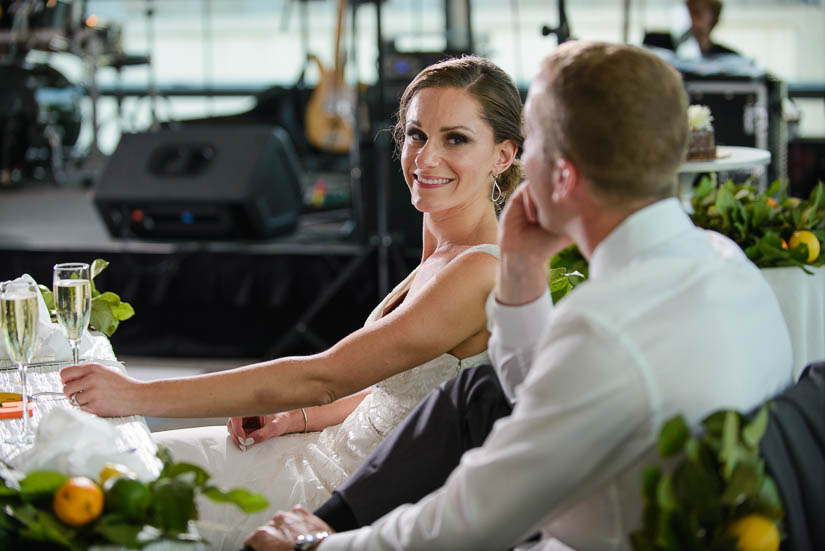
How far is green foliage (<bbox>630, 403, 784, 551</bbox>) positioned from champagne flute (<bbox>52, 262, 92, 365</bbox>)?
100 cm

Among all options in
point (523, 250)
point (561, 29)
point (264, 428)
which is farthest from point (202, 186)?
point (523, 250)

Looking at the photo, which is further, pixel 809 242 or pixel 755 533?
pixel 809 242

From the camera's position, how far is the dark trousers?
1.47 m

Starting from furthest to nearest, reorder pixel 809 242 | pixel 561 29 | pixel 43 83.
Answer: pixel 43 83 < pixel 561 29 < pixel 809 242

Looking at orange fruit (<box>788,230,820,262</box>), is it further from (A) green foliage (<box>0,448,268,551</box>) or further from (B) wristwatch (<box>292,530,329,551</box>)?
(A) green foliage (<box>0,448,268,551</box>)

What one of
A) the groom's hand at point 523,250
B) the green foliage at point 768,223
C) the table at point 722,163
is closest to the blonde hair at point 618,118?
the groom's hand at point 523,250

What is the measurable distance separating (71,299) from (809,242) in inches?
75.8

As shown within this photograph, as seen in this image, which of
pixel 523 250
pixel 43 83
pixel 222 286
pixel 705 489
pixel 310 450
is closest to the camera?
pixel 705 489

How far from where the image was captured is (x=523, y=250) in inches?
53.5

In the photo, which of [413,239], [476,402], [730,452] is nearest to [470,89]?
[476,402]

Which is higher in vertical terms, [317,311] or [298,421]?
[298,421]

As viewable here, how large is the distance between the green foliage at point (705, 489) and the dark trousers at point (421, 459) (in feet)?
1.42

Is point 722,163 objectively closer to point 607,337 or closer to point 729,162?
point 729,162

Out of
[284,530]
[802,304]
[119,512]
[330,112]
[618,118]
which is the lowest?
[330,112]
